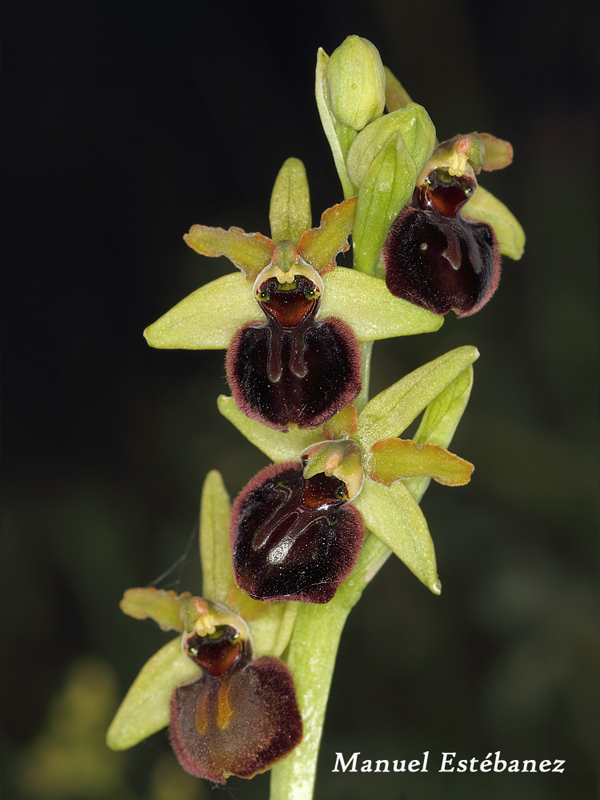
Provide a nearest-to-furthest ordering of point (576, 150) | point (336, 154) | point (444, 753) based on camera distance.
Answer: point (336, 154), point (444, 753), point (576, 150)

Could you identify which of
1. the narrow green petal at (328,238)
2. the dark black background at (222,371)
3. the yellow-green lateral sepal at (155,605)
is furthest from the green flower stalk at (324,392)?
the dark black background at (222,371)

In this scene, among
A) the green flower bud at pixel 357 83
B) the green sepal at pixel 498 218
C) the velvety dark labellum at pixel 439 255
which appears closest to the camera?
the velvety dark labellum at pixel 439 255

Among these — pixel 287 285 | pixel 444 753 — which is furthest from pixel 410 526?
pixel 444 753

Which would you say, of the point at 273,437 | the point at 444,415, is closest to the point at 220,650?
the point at 273,437

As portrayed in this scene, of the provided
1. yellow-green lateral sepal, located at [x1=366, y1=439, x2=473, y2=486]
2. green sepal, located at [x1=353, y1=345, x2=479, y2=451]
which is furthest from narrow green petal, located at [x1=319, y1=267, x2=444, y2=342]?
yellow-green lateral sepal, located at [x1=366, y1=439, x2=473, y2=486]

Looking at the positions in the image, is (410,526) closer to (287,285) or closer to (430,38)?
(287,285)

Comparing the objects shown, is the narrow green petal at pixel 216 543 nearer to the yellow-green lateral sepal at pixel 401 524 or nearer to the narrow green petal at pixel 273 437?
the narrow green petal at pixel 273 437

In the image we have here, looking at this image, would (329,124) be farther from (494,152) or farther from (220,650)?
(220,650)
